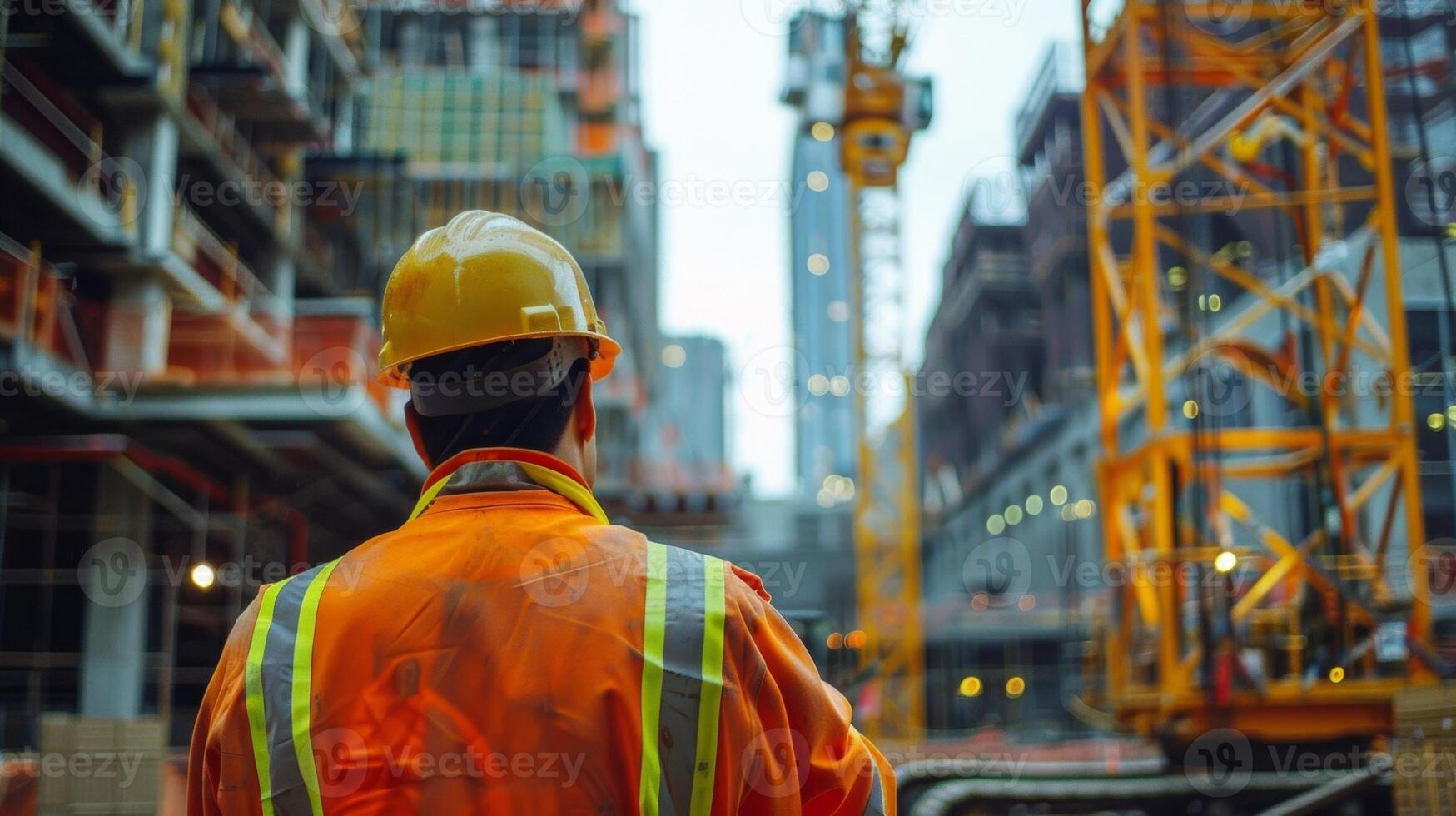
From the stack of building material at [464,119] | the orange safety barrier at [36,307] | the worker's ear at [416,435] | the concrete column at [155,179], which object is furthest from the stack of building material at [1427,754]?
the stack of building material at [464,119]

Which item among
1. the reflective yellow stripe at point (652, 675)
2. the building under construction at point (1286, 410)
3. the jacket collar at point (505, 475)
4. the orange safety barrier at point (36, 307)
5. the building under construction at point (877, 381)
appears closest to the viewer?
the reflective yellow stripe at point (652, 675)

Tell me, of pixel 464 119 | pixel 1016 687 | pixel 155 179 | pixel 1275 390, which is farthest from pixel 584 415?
pixel 1016 687

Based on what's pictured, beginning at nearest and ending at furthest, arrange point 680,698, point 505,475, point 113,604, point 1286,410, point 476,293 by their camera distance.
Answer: point 680,698 → point 505,475 → point 476,293 → point 113,604 → point 1286,410

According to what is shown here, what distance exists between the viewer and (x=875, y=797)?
1855mm

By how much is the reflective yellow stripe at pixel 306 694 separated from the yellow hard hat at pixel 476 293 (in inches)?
17.0

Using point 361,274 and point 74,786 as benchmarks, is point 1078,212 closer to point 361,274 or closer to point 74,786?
point 361,274

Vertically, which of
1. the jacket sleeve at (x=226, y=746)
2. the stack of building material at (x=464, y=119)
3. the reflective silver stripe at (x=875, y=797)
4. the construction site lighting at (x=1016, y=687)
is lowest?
the construction site lighting at (x=1016, y=687)

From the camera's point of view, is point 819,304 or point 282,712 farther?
point 819,304

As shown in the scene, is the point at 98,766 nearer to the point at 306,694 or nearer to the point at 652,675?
the point at 306,694

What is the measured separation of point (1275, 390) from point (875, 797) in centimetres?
1279

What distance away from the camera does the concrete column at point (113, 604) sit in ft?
58.0

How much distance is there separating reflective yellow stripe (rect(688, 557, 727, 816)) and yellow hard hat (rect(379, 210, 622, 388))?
1.89 ft

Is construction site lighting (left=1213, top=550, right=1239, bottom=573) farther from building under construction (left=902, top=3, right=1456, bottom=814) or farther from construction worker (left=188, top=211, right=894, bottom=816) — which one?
construction worker (left=188, top=211, right=894, bottom=816)

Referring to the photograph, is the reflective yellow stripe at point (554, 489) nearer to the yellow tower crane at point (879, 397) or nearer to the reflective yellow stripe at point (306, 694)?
the reflective yellow stripe at point (306, 694)
